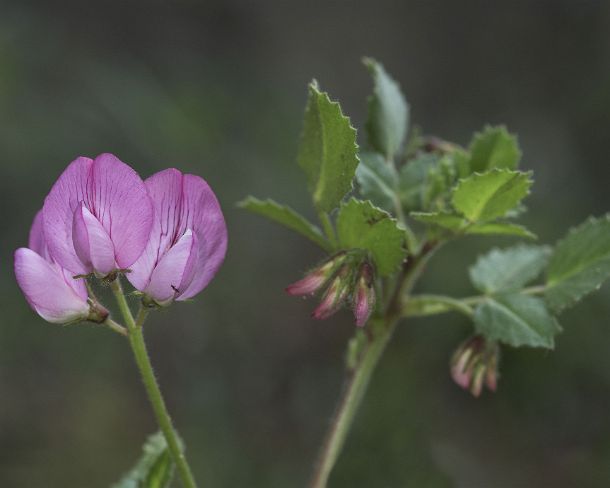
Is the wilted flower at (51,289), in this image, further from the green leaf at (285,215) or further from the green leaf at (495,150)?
the green leaf at (495,150)

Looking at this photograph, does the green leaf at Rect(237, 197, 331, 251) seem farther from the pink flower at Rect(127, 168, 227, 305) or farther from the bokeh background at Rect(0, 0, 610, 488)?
the bokeh background at Rect(0, 0, 610, 488)

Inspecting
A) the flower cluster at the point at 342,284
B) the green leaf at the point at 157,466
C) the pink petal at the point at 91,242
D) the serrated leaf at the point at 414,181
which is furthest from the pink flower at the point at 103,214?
the serrated leaf at the point at 414,181

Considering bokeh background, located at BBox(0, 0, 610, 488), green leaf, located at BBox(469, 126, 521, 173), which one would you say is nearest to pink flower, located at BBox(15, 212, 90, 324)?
green leaf, located at BBox(469, 126, 521, 173)

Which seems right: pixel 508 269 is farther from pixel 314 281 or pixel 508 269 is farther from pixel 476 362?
pixel 314 281

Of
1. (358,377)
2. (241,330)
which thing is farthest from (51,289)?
(241,330)

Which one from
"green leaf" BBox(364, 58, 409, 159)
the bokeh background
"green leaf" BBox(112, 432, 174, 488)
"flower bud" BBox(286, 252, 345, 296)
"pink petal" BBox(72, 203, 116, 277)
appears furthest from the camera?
the bokeh background

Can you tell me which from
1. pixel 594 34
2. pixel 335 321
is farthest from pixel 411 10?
pixel 335 321
